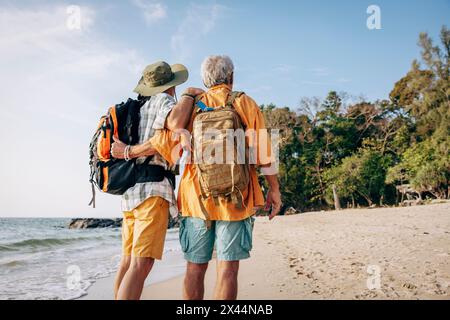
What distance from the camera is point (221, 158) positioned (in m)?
2.09

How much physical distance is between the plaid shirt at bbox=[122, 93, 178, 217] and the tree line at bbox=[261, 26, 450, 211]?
71.9 ft

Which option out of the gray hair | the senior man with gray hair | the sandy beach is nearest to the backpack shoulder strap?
the senior man with gray hair

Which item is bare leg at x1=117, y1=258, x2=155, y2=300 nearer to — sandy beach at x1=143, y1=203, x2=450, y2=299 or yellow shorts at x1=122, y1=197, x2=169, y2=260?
yellow shorts at x1=122, y1=197, x2=169, y2=260

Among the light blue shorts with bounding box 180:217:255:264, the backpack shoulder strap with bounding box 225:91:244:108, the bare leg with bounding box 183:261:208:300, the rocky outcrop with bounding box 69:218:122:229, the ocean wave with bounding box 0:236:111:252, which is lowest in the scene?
the rocky outcrop with bounding box 69:218:122:229

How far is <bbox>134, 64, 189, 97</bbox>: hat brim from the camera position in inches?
98.3

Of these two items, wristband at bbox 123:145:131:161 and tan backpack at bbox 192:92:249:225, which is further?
wristband at bbox 123:145:131:161

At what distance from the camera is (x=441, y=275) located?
393 centimetres

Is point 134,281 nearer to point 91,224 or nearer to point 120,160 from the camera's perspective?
point 120,160

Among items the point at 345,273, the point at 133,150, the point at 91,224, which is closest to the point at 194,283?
the point at 133,150

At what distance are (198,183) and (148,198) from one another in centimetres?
33

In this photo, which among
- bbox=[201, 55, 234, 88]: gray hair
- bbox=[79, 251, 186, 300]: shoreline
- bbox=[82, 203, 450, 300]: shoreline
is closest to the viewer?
bbox=[201, 55, 234, 88]: gray hair
